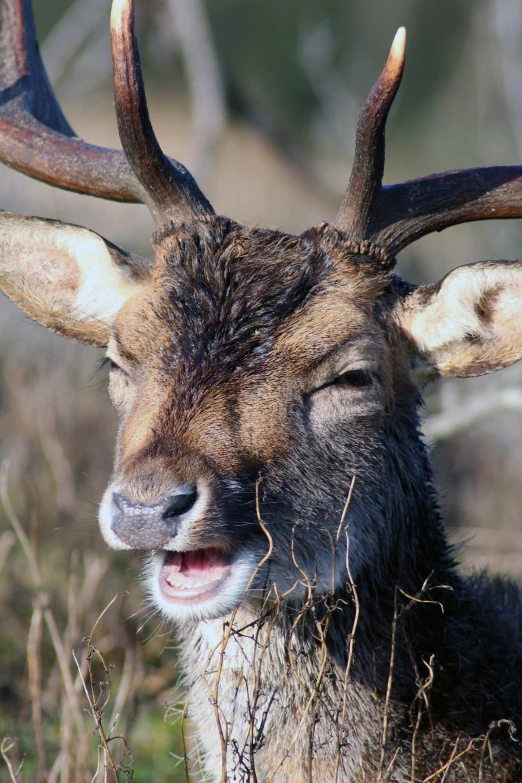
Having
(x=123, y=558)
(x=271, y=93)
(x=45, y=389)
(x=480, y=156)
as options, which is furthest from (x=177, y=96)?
(x=123, y=558)

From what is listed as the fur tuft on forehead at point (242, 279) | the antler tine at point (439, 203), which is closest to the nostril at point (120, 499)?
the fur tuft on forehead at point (242, 279)

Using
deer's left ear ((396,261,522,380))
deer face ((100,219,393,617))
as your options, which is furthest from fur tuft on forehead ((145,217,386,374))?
deer's left ear ((396,261,522,380))

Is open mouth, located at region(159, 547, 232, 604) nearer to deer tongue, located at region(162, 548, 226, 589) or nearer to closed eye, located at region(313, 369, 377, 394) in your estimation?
deer tongue, located at region(162, 548, 226, 589)

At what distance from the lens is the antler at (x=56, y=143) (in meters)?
3.96

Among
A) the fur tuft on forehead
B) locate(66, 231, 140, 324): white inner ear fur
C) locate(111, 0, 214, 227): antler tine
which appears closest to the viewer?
the fur tuft on forehead

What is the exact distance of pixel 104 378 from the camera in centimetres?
729

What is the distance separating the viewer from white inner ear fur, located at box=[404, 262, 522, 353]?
3.79m

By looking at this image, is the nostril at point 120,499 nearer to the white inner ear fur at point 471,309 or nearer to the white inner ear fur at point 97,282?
the white inner ear fur at point 97,282

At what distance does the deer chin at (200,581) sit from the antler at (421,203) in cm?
152

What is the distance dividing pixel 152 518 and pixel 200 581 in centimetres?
35

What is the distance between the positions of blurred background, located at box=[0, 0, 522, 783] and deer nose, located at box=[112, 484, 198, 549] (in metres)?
1.09

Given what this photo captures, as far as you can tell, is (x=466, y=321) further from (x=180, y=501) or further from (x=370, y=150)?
(x=180, y=501)

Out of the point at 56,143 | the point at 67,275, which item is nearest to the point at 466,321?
the point at 67,275

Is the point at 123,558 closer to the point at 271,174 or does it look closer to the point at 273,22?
the point at 271,174
